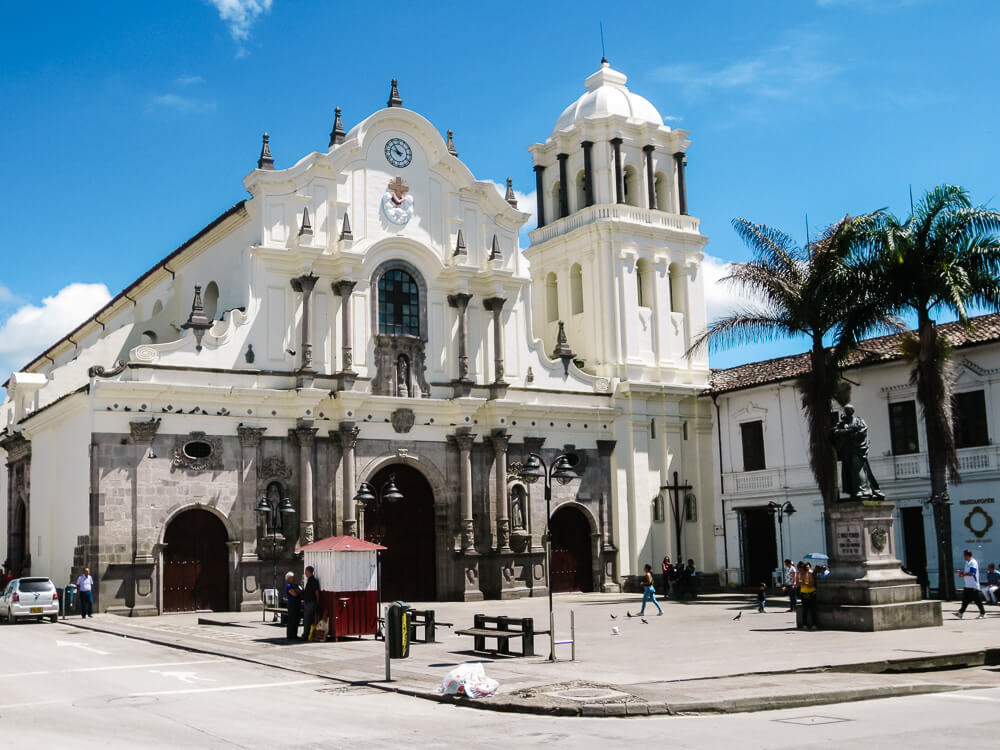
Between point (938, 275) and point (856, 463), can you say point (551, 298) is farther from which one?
point (856, 463)

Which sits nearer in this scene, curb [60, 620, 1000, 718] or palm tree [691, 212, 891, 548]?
curb [60, 620, 1000, 718]

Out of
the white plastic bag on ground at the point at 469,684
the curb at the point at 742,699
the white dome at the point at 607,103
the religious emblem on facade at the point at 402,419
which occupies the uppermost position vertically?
the white dome at the point at 607,103

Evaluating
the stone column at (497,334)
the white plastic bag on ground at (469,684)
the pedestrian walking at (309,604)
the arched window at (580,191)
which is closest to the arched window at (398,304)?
the stone column at (497,334)

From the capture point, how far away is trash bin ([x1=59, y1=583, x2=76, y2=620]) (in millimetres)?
32741

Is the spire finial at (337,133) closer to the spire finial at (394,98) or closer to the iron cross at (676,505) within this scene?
the spire finial at (394,98)

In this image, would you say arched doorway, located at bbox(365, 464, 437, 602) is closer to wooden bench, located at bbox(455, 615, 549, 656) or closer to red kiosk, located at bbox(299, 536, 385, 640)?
red kiosk, located at bbox(299, 536, 385, 640)

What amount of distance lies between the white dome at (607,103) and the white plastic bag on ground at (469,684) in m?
33.9

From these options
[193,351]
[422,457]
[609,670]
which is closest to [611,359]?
[422,457]

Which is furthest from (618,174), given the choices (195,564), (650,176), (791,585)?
(195,564)

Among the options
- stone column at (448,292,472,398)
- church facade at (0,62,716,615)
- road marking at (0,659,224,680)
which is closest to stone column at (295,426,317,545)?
church facade at (0,62,716,615)

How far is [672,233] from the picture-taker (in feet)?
150

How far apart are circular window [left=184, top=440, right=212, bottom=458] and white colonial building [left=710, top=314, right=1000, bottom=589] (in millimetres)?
19792

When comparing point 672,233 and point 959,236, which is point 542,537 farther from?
point 959,236

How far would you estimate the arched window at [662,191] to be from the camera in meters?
47.0
